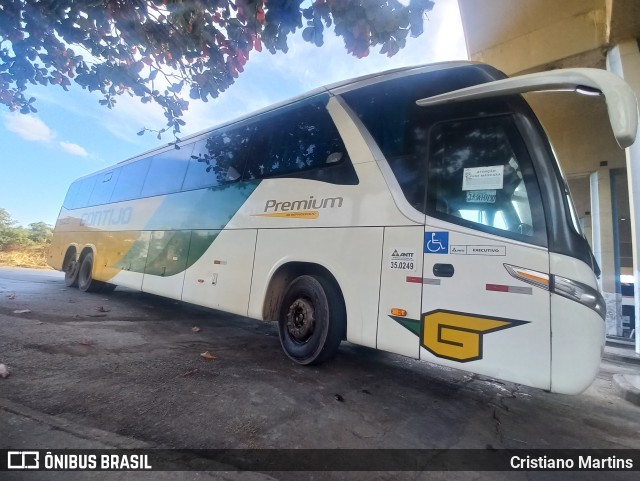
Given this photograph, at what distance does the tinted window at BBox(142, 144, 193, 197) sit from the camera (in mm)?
6530

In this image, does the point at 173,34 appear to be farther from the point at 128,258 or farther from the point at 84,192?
the point at 84,192

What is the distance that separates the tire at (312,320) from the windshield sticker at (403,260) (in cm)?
87

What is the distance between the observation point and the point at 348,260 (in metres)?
3.64

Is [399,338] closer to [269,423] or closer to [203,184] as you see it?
[269,423]

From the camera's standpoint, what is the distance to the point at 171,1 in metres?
3.03

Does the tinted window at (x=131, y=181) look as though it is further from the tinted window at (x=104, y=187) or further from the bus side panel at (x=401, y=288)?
the bus side panel at (x=401, y=288)

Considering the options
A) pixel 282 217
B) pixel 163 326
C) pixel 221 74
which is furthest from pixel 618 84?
pixel 163 326

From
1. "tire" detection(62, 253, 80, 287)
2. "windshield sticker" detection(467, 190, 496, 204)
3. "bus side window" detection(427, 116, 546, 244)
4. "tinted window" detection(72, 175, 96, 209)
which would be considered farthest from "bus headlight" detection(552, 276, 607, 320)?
"tinted window" detection(72, 175, 96, 209)

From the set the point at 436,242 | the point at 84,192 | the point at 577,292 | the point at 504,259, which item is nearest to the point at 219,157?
the point at 436,242

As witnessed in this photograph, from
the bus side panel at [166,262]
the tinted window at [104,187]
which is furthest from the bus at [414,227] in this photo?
the tinted window at [104,187]

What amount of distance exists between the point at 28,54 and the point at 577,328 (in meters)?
6.47

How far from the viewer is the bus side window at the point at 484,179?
2.72 m

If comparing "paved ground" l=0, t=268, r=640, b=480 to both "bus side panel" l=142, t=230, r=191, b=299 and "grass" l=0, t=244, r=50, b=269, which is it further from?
"grass" l=0, t=244, r=50, b=269

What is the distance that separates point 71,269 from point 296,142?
911cm
